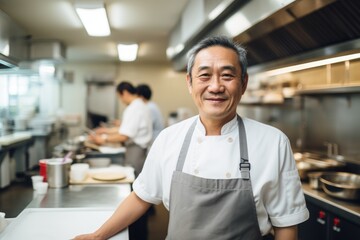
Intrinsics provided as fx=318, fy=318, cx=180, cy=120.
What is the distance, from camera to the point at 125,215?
157 centimetres

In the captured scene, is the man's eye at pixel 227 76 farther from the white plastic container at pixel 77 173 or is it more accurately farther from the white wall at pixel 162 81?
the white wall at pixel 162 81

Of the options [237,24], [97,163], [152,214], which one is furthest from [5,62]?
[152,214]

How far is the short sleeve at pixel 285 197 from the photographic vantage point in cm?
131

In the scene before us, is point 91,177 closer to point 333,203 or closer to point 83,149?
point 83,149

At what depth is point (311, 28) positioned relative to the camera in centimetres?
221

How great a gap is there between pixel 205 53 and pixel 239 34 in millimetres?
1297

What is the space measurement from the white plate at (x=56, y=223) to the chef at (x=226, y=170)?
22cm

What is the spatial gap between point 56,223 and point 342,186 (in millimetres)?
1906

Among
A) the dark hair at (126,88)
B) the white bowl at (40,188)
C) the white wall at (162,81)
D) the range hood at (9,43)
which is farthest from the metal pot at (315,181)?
the white wall at (162,81)

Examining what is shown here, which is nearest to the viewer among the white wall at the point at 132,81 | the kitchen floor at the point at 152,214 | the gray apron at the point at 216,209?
the gray apron at the point at 216,209

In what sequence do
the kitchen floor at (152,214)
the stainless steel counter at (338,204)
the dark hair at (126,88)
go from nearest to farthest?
the stainless steel counter at (338,204) → the kitchen floor at (152,214) → the dark hair at (126,88)

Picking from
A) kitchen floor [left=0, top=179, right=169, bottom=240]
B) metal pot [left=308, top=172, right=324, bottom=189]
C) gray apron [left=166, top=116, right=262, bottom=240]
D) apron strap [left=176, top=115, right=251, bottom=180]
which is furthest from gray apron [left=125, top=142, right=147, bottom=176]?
gray apron [left=166, top=116, right=262, bottom=240]

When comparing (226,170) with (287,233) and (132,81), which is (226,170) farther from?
(132,81)

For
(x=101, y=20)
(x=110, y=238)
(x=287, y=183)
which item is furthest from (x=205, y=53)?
(x=101, y=20)
